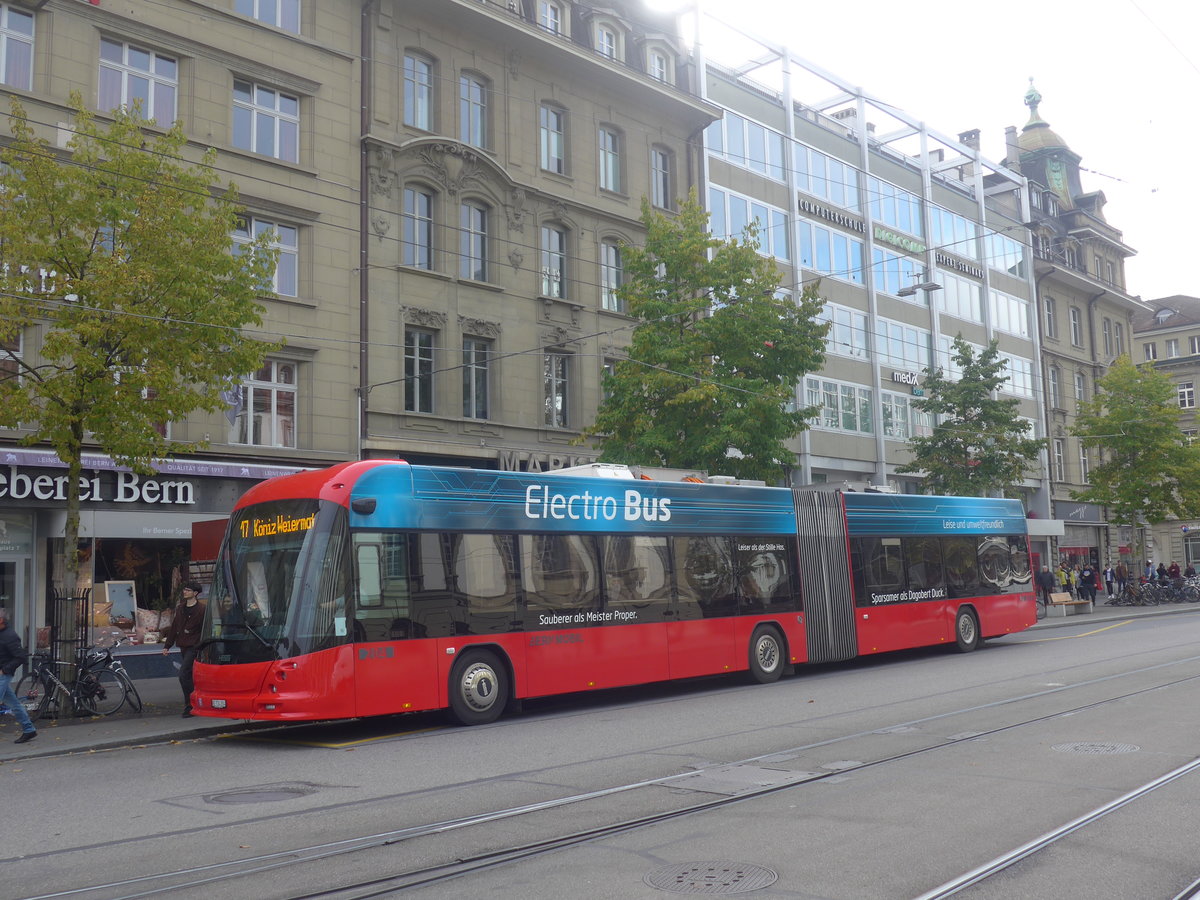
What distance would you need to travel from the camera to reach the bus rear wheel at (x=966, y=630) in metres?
22.6

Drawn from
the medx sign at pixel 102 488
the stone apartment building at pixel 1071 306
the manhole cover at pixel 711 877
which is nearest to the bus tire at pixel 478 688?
the manhole cover at pixel 711 877

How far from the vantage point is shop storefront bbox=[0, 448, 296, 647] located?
19.4 m

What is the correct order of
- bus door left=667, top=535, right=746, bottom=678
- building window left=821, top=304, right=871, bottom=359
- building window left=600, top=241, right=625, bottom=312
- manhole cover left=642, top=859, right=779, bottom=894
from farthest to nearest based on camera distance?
building window left=821, top=304, right=871, bottom=359 < building window left=600, top=241, right=625, bottom=312 < bus door left=667, top=535, right=746, bottom=678 < manhole cover left=642, top=859, right=779, bottom=894

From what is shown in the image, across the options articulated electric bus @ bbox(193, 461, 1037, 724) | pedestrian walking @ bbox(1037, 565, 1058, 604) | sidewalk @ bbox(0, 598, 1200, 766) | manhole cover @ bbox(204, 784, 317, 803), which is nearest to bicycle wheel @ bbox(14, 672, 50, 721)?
sidewalk @ bbox(0, 598, 1200, 766)

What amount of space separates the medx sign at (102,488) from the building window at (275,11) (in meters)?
9.92

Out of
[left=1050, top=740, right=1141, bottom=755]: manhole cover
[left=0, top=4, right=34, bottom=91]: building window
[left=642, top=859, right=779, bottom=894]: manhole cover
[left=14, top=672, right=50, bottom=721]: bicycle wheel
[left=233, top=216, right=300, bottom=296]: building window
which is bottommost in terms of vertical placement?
[left=1050, top=740, right=1141, bottom=755]: manhole cover

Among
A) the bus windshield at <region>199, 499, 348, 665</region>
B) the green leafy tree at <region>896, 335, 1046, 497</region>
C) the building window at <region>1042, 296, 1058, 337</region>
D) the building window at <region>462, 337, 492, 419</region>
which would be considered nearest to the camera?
the bus windshield at <region>199, 499, 348, 665</region>

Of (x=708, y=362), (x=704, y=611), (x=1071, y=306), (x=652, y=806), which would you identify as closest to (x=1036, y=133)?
(x=1071, y=306)

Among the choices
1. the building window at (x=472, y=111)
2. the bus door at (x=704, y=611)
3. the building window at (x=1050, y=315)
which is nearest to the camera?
the bus door at (x=704, y=611)

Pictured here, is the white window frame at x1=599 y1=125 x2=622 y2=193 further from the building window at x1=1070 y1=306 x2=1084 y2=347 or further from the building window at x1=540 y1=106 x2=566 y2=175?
the building window at x1=1070 y1=306 x2=1084 y2=347

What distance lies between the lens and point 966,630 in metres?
22.9

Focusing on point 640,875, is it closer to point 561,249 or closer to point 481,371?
point 481,371

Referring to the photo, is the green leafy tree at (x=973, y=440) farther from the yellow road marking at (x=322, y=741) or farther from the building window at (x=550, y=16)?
the yellow road marking at (x=322, y=741)

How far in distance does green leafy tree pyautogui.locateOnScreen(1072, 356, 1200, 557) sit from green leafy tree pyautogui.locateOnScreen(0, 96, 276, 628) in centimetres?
3723
